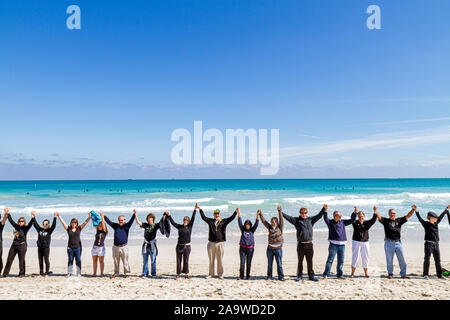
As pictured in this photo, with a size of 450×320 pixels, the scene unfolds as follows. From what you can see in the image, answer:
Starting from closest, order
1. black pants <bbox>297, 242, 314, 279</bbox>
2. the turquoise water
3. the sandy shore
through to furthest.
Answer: the sandy shore, black pants <bbox>297, 242, 314, 279</bbox>, the turquoise water

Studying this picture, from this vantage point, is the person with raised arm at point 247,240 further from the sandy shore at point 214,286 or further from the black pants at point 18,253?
the black pants at point 18,253

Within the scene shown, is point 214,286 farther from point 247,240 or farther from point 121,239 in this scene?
point 121,239

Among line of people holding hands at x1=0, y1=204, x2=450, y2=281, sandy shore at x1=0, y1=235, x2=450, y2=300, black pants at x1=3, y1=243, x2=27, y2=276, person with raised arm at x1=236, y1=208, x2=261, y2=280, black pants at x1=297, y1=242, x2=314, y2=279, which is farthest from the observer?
black pants at x1=3, y1=243, x2=27, y2=276

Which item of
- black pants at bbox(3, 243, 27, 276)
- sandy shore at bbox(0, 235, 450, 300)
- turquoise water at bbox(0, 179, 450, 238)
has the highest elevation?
black pants at bbox(3, 243, 27, 276)

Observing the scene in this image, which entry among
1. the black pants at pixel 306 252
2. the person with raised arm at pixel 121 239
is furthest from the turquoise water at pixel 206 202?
the black pants at pixel 306 252

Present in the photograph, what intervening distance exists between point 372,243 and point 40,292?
13.5 m

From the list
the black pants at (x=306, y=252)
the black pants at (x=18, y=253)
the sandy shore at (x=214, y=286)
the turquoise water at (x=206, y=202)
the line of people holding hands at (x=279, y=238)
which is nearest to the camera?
the sandy shore at (x=214, y=286)

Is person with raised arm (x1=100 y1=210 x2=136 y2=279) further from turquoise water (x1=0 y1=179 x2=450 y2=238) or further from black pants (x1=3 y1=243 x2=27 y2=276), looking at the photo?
turquoise water (x1=0 y1=179 x2=450 y2=238)

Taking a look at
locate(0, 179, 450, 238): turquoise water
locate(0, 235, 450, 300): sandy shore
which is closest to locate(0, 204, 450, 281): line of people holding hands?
locate(0, 235, 450, 300): sandy shore

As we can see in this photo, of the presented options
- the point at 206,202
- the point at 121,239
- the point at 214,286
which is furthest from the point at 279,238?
the point at 206,202

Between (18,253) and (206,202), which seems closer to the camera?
(18,253)

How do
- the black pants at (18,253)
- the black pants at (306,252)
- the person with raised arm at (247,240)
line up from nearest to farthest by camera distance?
the black pants at (306,252) → the person with raised arm at (247,240) → the black pants at (18,253)
